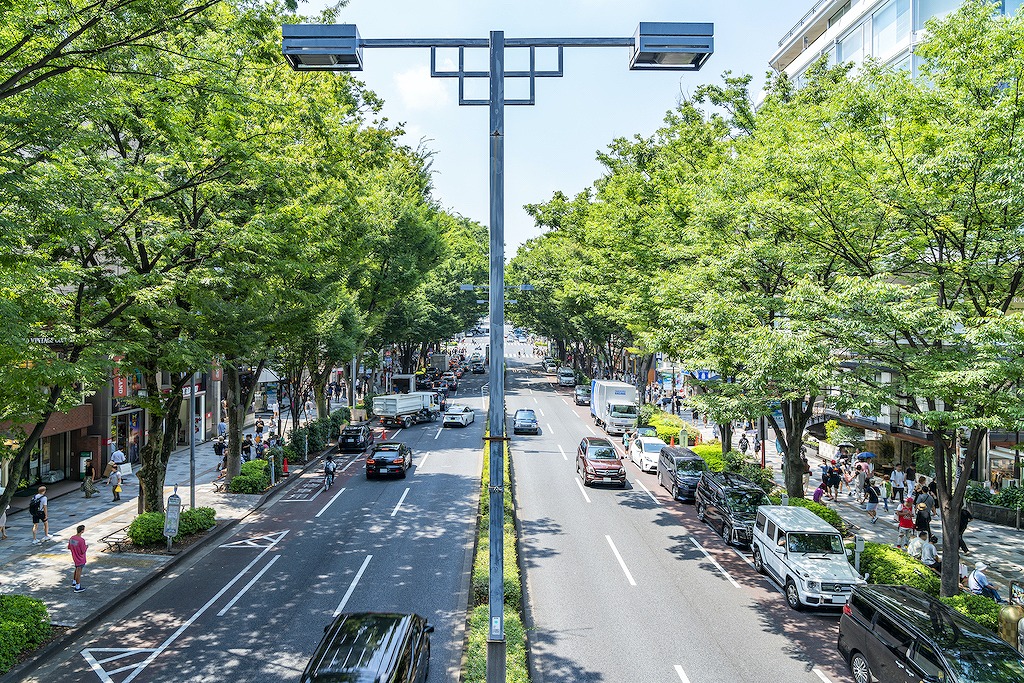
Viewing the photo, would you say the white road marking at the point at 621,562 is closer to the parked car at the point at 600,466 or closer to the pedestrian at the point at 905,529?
the parked car at the point at 600,466

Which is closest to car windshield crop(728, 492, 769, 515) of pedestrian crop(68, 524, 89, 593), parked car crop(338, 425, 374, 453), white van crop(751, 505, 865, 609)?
white van crop(751, 505, 865, 609)

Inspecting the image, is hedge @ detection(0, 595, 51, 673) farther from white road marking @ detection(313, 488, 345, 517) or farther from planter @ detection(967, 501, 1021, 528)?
planter @ detection(967, 501, 1021, 528)

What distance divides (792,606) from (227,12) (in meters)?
20.7

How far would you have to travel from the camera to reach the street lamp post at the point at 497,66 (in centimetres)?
762

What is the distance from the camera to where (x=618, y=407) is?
44.4 metres

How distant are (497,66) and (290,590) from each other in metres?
14.2

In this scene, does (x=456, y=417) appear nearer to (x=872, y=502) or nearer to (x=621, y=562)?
(x=872, y=502)

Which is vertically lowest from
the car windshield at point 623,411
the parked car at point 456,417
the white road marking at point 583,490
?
the white road marking at point 583,490

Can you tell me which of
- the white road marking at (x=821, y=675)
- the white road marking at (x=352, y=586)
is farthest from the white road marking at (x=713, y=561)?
the white road marking at (x=352, y=586)

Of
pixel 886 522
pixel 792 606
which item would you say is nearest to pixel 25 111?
pixel 792 606

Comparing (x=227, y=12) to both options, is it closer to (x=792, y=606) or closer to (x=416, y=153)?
(x=792, y=606)

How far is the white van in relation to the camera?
1608 centimetres

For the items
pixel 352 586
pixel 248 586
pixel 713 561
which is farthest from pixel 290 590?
pixel 713 561

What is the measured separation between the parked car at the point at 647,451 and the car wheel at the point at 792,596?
49.6ft
